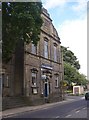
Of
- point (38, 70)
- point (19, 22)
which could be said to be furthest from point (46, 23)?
point (19, 22)

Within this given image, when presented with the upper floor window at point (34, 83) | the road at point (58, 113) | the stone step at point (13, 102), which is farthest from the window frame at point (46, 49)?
the road at point (58, 113)

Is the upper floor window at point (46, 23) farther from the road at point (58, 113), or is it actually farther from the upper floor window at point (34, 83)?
the road at point (58, 113)

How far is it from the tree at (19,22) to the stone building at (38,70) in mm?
10666

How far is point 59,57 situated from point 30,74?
15.0m

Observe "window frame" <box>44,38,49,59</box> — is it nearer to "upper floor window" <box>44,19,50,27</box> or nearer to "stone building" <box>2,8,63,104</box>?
"stone building" <box>2,8,63,104</box>

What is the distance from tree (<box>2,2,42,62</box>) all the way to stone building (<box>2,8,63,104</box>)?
10.7m

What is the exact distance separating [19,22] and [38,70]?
2045 centimetres

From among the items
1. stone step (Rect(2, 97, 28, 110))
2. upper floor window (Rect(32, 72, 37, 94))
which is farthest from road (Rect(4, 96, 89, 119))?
upper floor window (Rect(32, 72, 37, 94))

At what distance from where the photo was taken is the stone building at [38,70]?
1645 inches

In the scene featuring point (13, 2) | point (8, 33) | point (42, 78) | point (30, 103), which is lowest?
point (30, 103)

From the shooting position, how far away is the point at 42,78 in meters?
47.9

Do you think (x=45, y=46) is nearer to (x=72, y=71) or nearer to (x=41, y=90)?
(x=41, y=90)

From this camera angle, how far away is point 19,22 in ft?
88.5

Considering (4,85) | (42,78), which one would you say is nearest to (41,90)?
(42,78)
